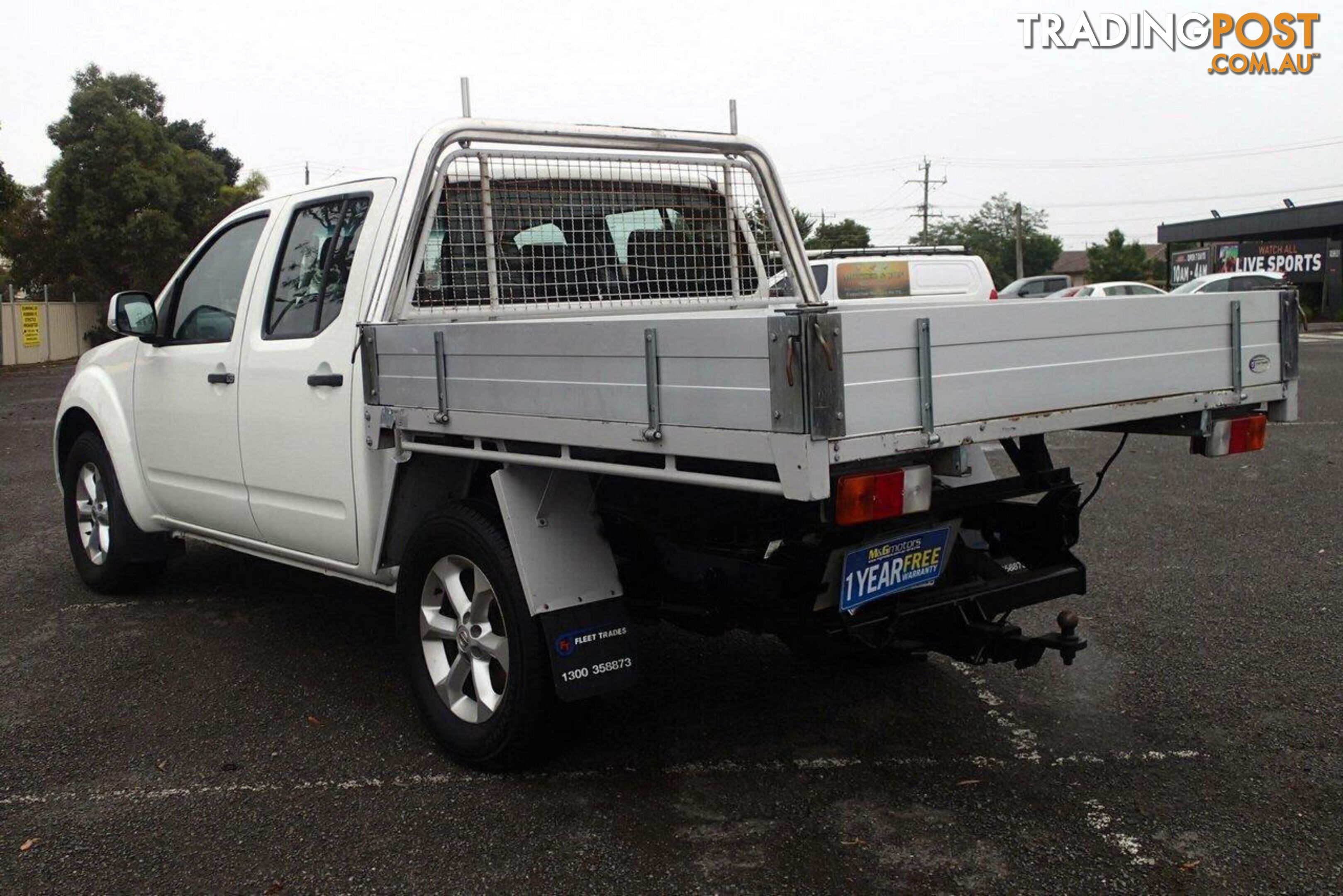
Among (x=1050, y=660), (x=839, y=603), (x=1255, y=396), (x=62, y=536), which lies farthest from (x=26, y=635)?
(x=1255, y=396)

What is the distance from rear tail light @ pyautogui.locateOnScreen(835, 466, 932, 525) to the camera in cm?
293

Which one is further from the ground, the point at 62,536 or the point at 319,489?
the point at 319,489

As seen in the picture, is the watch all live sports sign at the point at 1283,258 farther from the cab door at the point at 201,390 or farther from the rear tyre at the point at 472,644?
the rear tyre at the point at 472,644

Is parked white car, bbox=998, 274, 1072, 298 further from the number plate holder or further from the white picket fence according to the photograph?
the number plate holder

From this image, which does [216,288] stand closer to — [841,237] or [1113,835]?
[1113,835]

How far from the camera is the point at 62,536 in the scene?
8.23 meters

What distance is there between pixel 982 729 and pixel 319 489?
8.65 feet

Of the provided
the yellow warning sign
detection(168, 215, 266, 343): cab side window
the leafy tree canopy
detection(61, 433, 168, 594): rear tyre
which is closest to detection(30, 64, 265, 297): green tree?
the leafy tree canopy

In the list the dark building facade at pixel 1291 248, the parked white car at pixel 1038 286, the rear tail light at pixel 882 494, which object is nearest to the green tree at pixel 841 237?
the parked white car at pixel 1038 286

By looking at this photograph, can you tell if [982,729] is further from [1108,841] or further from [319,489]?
[319,489]

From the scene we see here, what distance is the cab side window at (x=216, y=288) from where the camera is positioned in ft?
17.4

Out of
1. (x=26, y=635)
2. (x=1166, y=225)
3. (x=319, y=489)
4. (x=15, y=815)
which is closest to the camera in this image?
(x=15, y=815)

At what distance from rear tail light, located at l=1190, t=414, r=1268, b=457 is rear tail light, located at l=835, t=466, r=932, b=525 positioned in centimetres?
119

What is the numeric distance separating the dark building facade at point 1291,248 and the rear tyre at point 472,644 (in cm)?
4296
